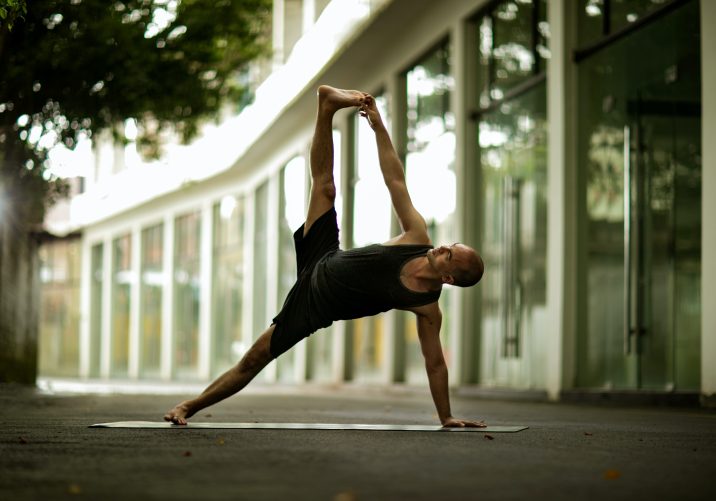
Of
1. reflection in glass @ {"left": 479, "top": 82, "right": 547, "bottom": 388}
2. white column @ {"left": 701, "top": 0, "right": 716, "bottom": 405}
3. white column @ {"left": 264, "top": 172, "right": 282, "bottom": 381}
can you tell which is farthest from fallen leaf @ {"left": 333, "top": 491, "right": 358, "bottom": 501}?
white column @ {"left": 264, "top": 172, "right": 282, "bottom": 381}

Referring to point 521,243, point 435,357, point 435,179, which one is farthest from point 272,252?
point 435,357

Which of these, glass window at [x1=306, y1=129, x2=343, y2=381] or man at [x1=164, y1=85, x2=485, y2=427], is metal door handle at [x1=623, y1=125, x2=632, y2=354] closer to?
man at [x1=164, y1=85, x2=485, y2=427]

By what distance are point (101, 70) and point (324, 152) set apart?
32.3ft

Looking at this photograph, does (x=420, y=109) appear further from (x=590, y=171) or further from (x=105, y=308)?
(x=105, y=308)

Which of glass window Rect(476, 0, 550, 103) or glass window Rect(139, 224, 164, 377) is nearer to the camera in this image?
glass window Rect(476, 0, 550, 103)

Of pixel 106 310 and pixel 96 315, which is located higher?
pixel 106 310

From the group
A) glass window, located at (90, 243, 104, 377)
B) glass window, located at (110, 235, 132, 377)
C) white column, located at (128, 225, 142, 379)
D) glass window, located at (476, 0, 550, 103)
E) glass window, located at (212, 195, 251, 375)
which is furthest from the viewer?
glass window, located at (90, 243, 104, 377)

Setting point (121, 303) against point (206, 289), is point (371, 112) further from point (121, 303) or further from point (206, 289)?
point (121, 303)

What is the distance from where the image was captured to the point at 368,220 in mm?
22344

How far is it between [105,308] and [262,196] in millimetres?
14536

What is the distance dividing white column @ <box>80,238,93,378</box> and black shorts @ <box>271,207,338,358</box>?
3887 centimetres

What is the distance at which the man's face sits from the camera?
7.00m

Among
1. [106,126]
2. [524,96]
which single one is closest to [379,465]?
[524,96]

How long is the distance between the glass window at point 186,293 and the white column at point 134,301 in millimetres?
3343
